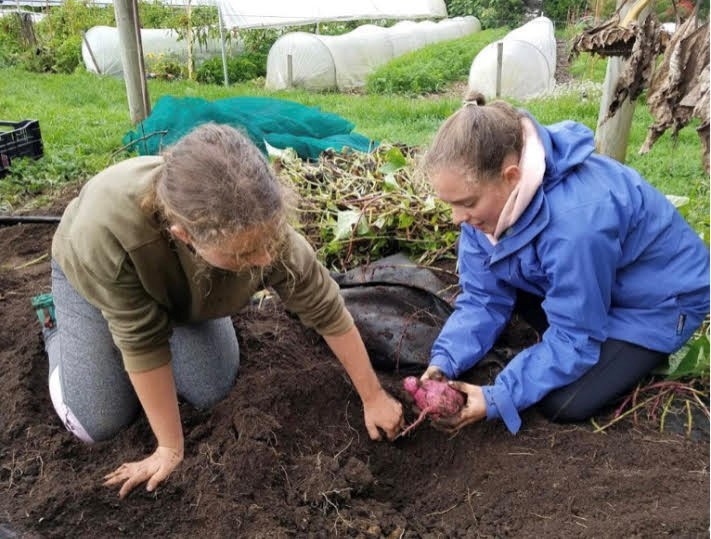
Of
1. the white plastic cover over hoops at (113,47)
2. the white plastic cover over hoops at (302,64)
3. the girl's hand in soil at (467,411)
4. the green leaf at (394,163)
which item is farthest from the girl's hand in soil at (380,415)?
the white plastic cover over hoops at (113,47)

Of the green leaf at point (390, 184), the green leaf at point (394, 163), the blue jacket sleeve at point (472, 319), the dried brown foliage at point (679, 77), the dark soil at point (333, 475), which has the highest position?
the dried brown foliage at point (679, 77)

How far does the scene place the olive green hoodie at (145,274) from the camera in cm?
146

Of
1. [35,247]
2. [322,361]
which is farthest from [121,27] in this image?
[322,361]

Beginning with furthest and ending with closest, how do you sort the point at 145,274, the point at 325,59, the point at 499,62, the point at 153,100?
the point at 325,59, the point at 499,62, the point at 153,100, the point at 145,274

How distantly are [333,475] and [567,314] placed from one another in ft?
2.39

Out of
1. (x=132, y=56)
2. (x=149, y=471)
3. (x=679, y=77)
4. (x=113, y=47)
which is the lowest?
(x=149, y=471)

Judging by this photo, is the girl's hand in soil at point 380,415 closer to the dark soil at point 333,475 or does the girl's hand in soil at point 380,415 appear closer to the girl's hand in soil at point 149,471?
the dark soil at point 333,475

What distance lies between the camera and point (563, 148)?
1760mm

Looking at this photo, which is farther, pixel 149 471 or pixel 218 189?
pixel 149 471

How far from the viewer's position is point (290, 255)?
1.55 metres

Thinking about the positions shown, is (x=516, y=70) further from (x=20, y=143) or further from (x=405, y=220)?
(x=405, y=220)

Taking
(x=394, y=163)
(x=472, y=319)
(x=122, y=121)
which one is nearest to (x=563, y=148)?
(x=472, y=319)

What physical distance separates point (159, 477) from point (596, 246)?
1.23 meters

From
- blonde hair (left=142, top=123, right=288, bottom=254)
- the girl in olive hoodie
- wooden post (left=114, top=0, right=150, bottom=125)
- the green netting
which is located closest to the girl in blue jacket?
the girl in olive hoodie
